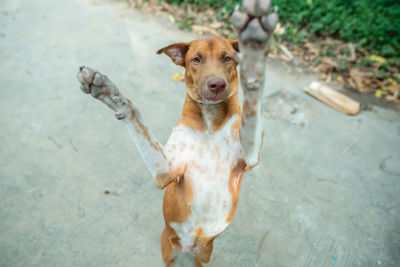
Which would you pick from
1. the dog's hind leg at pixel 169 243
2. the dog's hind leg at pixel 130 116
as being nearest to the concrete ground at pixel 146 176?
the dog's hind leg at pixel 169 243

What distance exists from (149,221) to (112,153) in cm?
99

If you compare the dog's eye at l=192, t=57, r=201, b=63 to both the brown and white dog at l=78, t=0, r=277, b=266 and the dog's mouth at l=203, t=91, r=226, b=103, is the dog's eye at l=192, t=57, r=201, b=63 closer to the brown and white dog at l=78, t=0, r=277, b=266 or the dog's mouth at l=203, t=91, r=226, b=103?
the brown and white dog at l=78, t=0, r=277, b=266

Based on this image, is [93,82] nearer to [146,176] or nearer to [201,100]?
[201,100]

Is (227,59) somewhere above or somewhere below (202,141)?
above

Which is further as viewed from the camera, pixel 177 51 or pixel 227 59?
pixel 177 51

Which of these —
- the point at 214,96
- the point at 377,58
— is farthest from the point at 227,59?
the point at 377,58

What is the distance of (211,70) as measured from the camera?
149 centimetres

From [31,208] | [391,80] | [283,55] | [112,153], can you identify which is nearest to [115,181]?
[112,153]

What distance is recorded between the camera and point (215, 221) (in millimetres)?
1762

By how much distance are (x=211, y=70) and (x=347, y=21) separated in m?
4.68

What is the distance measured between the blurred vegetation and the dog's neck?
384 centimetres

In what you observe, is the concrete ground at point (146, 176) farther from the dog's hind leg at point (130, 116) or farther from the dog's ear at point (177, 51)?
the dog's ear at point (177, 51)

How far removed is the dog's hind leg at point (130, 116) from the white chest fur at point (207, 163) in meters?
0.11

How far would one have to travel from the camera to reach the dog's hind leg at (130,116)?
52.0 inches
